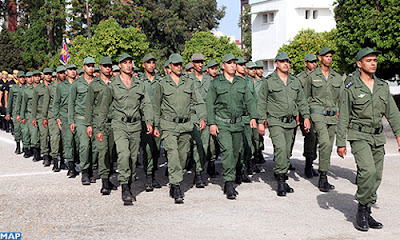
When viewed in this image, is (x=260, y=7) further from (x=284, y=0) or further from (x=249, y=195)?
(x=249, y=195)

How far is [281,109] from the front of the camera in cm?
Result: 864

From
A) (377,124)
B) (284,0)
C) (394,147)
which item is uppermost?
(284,0)

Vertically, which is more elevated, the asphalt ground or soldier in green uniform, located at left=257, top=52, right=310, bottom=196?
soldier in green uniform, located at left=257, top=52, right=310, bottom=196

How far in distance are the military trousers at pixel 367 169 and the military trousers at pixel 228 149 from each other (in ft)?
7.41

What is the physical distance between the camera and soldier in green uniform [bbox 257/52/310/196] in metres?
8.52

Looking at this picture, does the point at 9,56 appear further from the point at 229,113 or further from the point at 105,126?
the point at 229,113

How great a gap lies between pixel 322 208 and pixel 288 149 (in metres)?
1.48

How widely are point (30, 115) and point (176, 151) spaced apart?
6.52 meters

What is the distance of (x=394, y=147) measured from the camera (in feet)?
46.9

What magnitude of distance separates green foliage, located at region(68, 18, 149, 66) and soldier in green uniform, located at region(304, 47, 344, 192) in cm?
3223

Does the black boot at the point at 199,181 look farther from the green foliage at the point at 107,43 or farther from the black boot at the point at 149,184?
the green foliage at the point at 107,43

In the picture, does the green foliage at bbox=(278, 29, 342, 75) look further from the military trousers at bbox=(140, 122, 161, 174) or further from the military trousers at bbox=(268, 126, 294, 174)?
the military trousers at bbox=(268, 126, 294, 174)

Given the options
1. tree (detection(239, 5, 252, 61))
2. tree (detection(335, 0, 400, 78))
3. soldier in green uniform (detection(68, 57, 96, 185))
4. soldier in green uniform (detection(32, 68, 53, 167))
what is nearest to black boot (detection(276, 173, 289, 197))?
soldier in green uniform (detection(68, 57, 96, 185))

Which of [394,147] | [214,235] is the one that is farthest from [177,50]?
[214,235]
